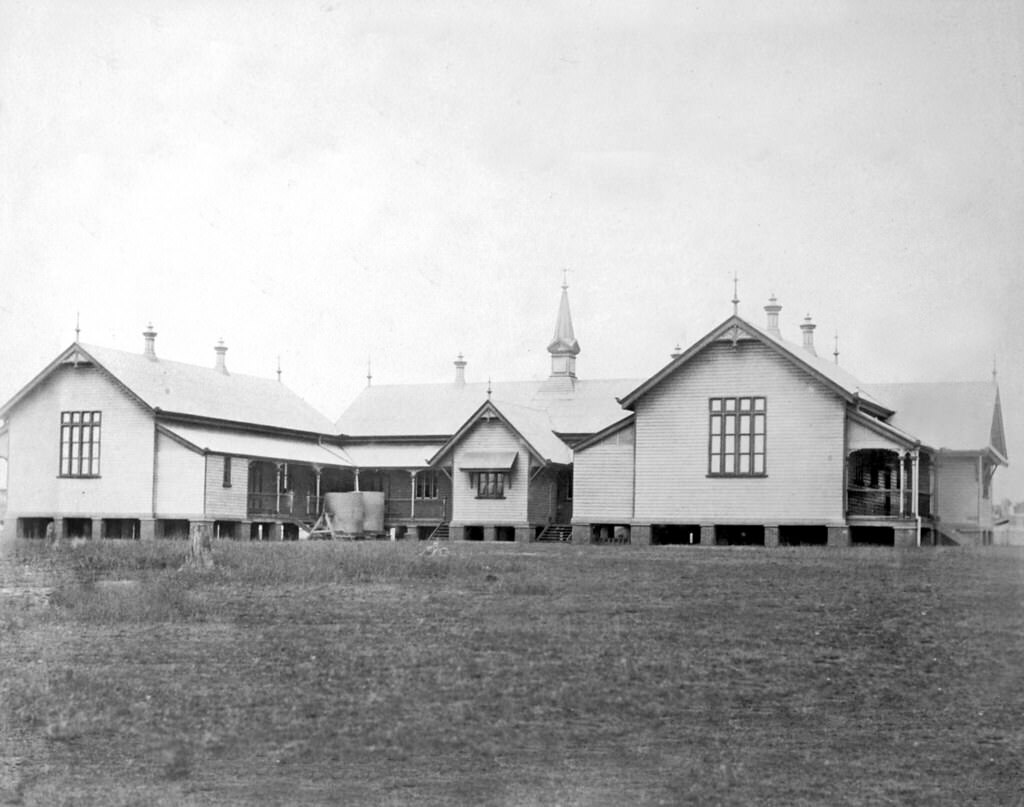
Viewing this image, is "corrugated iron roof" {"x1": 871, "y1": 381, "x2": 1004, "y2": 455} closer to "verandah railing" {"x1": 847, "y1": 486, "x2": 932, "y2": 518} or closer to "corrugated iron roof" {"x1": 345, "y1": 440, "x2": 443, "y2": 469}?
"verandah railing" {"x1": 847, "y1": 486, "x2": 932, "y2": 518}

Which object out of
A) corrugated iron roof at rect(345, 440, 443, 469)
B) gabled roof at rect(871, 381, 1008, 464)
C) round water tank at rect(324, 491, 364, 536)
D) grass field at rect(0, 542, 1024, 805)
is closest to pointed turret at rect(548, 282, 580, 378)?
corrugated iron roof at rect(345, 440, 443, 469)

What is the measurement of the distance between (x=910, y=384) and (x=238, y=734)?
128ft

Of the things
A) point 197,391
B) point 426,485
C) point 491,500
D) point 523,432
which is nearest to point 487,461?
point 491,500

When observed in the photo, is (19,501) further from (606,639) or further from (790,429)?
(606,639)

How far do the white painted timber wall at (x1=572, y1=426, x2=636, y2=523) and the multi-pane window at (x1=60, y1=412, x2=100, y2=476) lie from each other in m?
16.4

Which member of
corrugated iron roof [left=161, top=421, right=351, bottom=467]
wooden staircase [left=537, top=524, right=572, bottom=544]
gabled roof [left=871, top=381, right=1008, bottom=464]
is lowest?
wooden staircase [left=537, top=524, right=572, bottom=544]

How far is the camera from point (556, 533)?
46031mm

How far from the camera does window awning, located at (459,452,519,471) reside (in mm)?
45750

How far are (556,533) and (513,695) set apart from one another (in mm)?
33391

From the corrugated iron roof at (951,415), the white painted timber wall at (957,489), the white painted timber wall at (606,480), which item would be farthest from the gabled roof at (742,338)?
the white painted timber wall at (957,489)

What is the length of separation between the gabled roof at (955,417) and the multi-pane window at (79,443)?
2637cm

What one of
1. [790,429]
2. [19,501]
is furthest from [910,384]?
[19,501]

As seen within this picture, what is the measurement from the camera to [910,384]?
46750 mm

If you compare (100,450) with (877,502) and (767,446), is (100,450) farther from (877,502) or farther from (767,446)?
(877,502)
